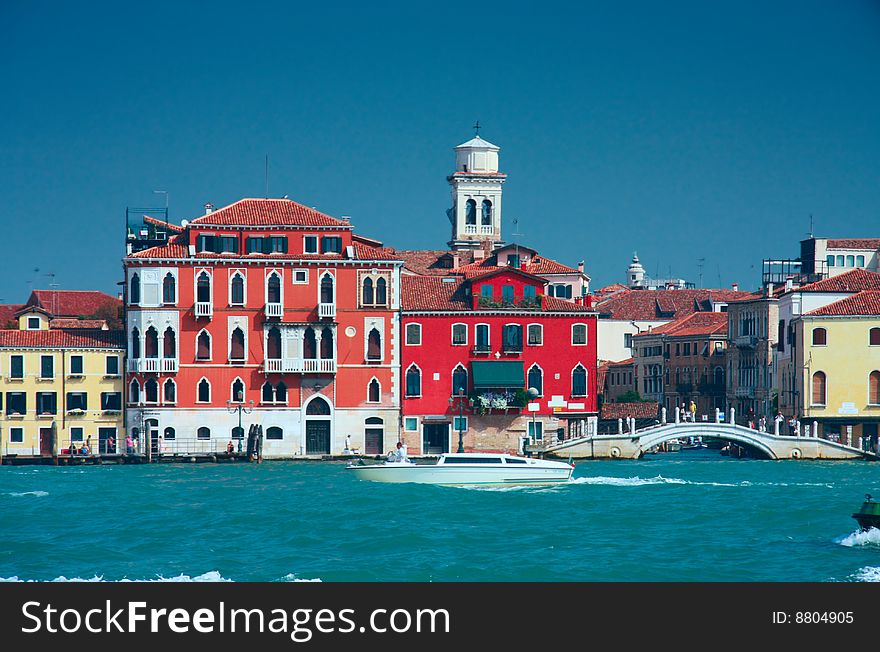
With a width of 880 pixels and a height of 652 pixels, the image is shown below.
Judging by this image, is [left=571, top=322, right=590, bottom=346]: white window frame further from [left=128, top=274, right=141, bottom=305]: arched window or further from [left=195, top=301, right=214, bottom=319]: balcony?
[left=128, top=274, right=141, bottom=305]: arched window

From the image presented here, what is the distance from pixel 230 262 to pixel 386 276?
5.77 m

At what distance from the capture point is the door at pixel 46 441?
56906mm

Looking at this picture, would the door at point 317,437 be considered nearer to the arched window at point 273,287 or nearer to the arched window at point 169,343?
the arched window at point 273,287

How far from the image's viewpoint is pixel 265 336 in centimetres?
5700

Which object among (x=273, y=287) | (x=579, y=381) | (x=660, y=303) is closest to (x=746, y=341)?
(x=579, y=381)

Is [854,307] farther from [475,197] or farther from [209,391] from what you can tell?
[209,391]

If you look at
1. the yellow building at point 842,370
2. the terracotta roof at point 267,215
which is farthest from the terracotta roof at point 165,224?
the yellow building at point 842,370

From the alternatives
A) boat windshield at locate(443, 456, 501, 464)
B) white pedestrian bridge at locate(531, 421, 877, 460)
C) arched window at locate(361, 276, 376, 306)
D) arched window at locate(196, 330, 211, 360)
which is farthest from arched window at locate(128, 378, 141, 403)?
boat windshield at locate(443, 456, 501, 464)

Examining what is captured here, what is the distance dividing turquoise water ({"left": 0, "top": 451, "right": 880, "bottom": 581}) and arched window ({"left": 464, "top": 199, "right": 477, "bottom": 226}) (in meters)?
28.3

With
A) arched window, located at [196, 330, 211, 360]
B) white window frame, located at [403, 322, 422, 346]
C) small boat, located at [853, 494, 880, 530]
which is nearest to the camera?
small boat, located at [853, 494, 880, 530]

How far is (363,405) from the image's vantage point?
5759 cm

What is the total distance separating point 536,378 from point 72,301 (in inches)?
1176

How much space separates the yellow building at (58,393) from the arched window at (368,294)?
9.17 m

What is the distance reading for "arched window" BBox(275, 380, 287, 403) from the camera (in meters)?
57.3
